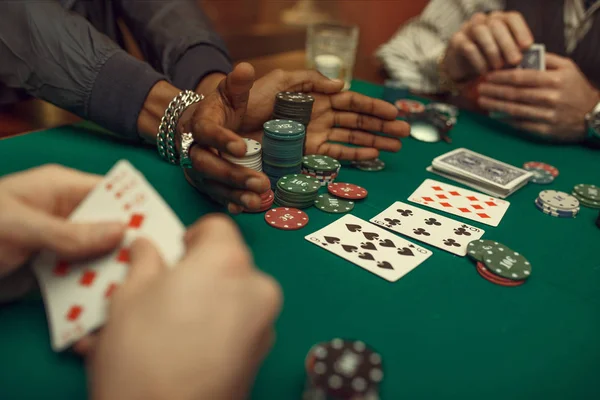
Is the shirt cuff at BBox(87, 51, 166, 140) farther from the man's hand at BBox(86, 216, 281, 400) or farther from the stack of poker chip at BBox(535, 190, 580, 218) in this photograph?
the stack of poker chip at BBox(535, 190, 580, 218)

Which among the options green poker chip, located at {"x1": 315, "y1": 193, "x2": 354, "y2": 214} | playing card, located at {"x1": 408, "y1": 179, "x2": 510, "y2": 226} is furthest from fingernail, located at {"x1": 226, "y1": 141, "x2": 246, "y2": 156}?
playing card, located at {"x1": 408, "y1": 179, "x2": 510, "y2": 226}

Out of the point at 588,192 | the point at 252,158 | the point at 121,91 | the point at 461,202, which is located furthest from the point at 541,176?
the point at 121,91

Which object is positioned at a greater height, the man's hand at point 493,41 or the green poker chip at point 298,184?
the man's hand at point 493,41

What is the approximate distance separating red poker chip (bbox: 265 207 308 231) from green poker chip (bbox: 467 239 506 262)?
18.2 inches

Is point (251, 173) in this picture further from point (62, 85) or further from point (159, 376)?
point (62, 85)

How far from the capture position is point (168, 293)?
59cm

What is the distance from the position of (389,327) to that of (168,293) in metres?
0.55

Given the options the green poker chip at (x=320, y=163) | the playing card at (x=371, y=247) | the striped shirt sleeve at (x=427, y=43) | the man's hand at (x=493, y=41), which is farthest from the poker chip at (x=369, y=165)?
the striped shirt sleeve at (x=427, y=43)

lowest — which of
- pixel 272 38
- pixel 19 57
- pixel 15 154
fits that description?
pixel 272 38

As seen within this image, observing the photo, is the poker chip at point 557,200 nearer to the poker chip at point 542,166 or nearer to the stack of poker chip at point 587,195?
the stack of poker chip at point 587,195

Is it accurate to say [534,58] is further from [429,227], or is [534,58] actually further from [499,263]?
[499,263]

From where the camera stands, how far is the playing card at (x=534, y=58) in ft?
7.01

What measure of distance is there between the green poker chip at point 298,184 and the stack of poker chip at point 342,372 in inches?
24.5

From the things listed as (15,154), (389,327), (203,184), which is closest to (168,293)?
(389,327)
